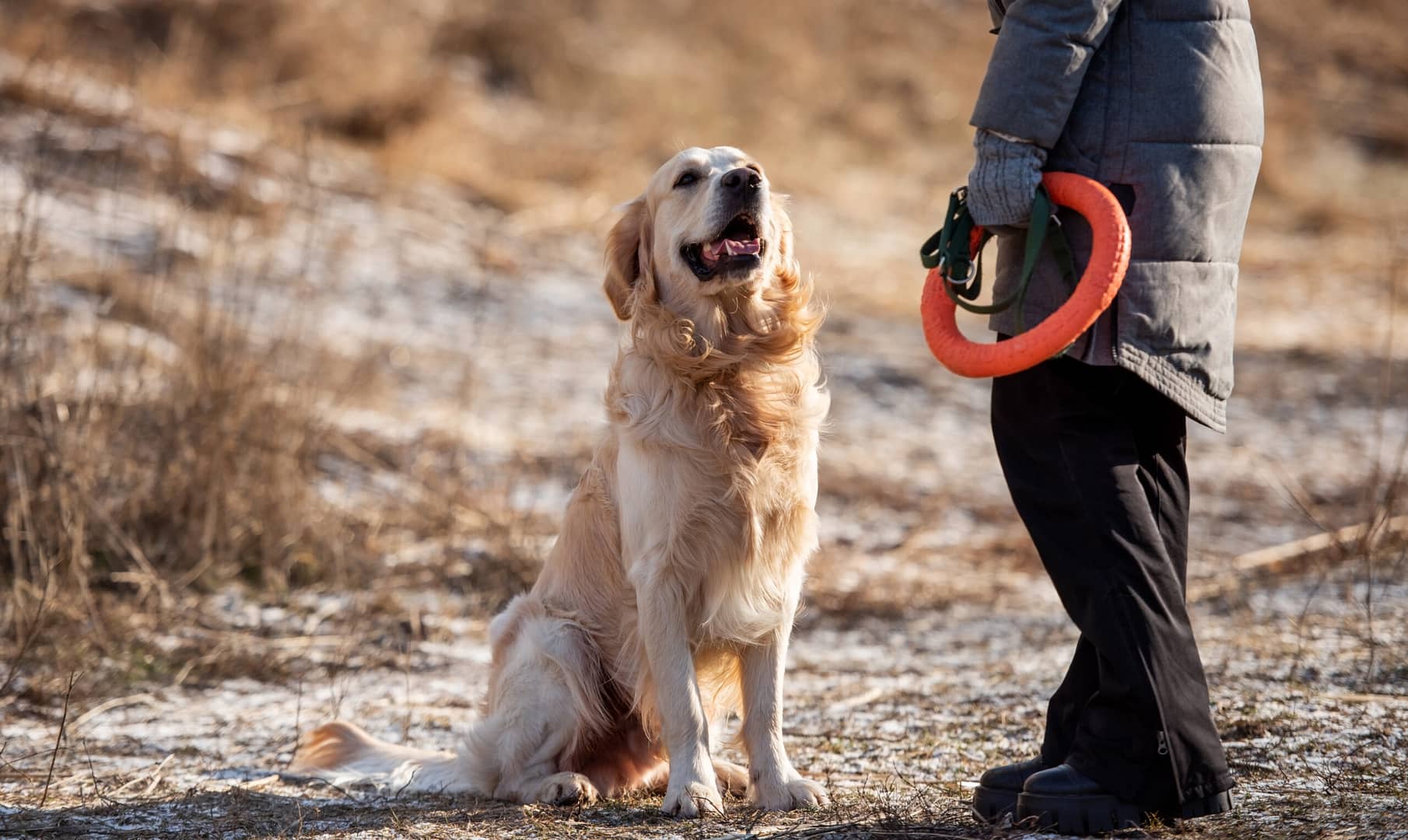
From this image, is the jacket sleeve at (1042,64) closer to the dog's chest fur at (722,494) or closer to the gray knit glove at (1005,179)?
the gray knit glove at (1005,179)

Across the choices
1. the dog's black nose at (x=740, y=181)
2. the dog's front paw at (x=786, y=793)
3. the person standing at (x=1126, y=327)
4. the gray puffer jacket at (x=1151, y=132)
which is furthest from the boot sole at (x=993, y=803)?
the dog's black nose at (x=740, y=181)

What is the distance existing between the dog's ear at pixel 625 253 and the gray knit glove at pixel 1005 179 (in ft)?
3.96

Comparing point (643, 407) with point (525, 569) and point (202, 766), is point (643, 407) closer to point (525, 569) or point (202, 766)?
point (202, 766)

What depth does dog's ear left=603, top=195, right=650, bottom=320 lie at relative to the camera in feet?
11.5

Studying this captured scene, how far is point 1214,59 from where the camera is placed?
7.94ft

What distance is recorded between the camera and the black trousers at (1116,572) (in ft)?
7.96

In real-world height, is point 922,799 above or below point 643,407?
below

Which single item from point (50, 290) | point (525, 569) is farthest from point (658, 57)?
point (525, 569)

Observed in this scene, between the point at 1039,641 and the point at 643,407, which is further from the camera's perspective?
the point at 1039,641

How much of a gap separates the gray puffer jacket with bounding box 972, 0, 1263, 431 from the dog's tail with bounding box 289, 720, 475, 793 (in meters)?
1.90

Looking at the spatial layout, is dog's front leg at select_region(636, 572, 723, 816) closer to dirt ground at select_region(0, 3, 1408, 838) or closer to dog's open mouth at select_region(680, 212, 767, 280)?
dirt ground at select_region(0, 3, 1408, 838)

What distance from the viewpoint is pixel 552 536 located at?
5809 millimetres

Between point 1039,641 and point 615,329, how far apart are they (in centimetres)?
473

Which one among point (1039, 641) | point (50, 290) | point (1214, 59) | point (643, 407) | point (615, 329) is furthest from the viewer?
point (615, 329)
